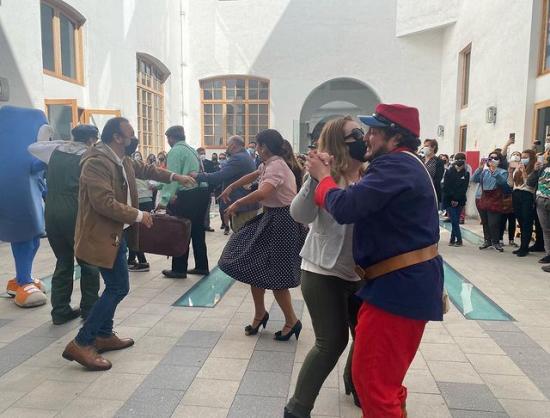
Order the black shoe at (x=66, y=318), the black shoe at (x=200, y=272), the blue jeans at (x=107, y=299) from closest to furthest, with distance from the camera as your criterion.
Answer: the blue jeans at (x=107, y=299) → the black shoe at (x=66, y=318) → the black shoe at (x=200, y=272)

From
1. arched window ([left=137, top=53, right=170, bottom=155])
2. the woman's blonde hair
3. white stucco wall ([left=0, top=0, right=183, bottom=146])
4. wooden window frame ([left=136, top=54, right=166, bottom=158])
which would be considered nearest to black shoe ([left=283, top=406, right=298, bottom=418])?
the woman's blonde hair

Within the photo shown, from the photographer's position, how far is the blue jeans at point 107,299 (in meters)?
3.38

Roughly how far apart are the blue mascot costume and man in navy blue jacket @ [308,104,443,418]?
3.79m

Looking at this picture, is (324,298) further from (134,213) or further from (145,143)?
(145,143)

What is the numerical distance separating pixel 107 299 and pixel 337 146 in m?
1.95

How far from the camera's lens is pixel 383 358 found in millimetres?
2012

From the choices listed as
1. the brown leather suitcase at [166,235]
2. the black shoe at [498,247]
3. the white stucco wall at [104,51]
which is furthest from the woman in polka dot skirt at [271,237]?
the white stucco wall at [104,51]

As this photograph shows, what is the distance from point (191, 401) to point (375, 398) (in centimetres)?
136

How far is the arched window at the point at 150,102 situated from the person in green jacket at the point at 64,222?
10502mm

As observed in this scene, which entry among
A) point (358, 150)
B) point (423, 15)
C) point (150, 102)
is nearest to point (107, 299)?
point (358, 150)

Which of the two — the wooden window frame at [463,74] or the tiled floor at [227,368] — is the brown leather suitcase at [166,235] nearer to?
the tiled floor at [227,368]

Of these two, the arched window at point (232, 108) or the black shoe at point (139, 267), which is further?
the arched window at point (232, 108)

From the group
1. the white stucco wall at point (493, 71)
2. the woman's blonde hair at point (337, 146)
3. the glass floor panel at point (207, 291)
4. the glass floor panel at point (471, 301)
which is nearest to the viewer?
the woman's blonde hair at point (337, 146)

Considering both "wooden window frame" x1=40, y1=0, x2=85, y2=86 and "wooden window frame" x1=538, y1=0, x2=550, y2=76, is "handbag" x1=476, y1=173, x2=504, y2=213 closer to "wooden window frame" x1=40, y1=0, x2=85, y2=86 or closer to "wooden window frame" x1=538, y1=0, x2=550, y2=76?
"wooden window frame" x1=538, y1=0, x2=550, y2=76
